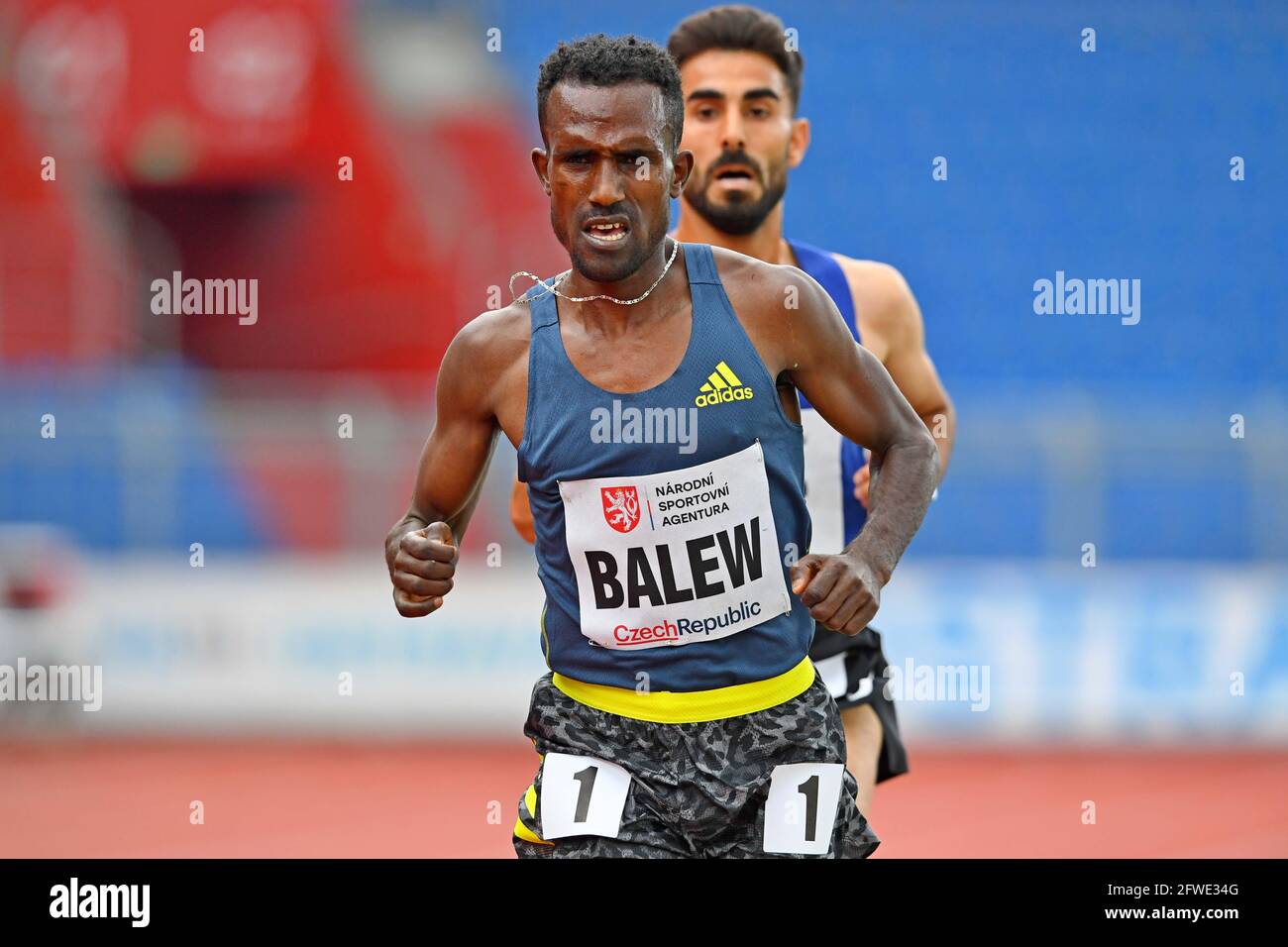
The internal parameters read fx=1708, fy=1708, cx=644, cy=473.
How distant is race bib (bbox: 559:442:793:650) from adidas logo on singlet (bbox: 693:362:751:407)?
0.31 feet

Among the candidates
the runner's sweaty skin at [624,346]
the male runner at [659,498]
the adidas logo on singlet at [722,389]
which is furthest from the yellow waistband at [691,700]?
the adidas logo on singlet at [722,389]

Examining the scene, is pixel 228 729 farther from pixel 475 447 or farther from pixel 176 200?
pixel 475 447

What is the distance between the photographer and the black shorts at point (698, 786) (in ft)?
9.75

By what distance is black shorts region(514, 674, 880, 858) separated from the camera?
2971 millimetres

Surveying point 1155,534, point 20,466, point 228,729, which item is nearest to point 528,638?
point 228,729

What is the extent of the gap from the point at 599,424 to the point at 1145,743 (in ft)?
24.7

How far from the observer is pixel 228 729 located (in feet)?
32.4

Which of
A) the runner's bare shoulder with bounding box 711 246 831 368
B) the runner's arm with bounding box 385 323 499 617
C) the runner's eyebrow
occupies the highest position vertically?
the runner's eyebrow

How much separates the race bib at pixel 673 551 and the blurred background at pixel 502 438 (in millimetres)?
4802

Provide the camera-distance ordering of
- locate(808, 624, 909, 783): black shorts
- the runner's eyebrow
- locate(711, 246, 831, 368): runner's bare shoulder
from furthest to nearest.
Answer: the runner's eyebrow, locate(808, 624, 909, 783): black shorts, locate(711, 246, 831, 368): runner's bare shoulder

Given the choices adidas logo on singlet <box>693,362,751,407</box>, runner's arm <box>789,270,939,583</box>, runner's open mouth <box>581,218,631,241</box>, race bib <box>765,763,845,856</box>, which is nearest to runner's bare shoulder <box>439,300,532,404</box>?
runner's open mouth <box>581,218,631,241</box>

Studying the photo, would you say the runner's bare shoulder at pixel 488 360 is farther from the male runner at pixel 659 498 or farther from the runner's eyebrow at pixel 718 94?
the runner's eyebrow at pixel 718 94

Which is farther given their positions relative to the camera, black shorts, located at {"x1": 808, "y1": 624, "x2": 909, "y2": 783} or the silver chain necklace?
black shorts, located at {"x1": 808, "y1": 624, "x2": 909, "y2": 783}

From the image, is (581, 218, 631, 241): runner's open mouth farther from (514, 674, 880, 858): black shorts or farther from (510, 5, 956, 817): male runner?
(510, 5, 956, 817): male runner
